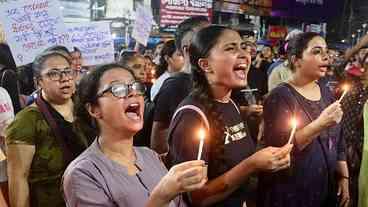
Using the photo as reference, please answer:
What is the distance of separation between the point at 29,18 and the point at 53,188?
4.96 feet


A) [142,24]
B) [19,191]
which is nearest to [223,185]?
[19,191]

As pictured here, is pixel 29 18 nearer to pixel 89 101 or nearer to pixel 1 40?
pixel 1 40

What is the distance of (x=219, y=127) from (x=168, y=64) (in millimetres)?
2418

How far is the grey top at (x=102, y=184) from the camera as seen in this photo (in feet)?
5.81

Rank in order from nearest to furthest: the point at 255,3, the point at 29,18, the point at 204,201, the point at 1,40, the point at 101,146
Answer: the point at 101,146 → the point at 204,201 → the point at 29,18 → the point at 1,40 → the point at 255,3

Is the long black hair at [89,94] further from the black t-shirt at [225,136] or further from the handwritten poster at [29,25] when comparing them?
the handwritten poster at [29,25]

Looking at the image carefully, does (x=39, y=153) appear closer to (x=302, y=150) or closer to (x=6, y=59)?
(x=302, y=150)

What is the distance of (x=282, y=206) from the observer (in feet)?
9.61

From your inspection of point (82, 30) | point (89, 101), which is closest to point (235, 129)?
point (89, 101)

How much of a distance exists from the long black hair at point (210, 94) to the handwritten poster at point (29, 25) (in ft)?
5.43

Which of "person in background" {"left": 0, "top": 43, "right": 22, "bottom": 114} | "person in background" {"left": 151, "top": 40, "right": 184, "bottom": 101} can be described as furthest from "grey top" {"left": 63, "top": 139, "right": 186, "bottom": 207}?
"person in background" {"left": 151, "top": 40, "right": 184, "bottom": 101}

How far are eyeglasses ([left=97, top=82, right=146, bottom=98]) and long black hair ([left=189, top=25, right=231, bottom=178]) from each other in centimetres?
43

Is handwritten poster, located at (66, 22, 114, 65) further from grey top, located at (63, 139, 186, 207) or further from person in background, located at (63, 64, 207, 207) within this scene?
grey top, located at (63, 139, 186, 207)

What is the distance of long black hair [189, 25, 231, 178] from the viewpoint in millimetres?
2258
